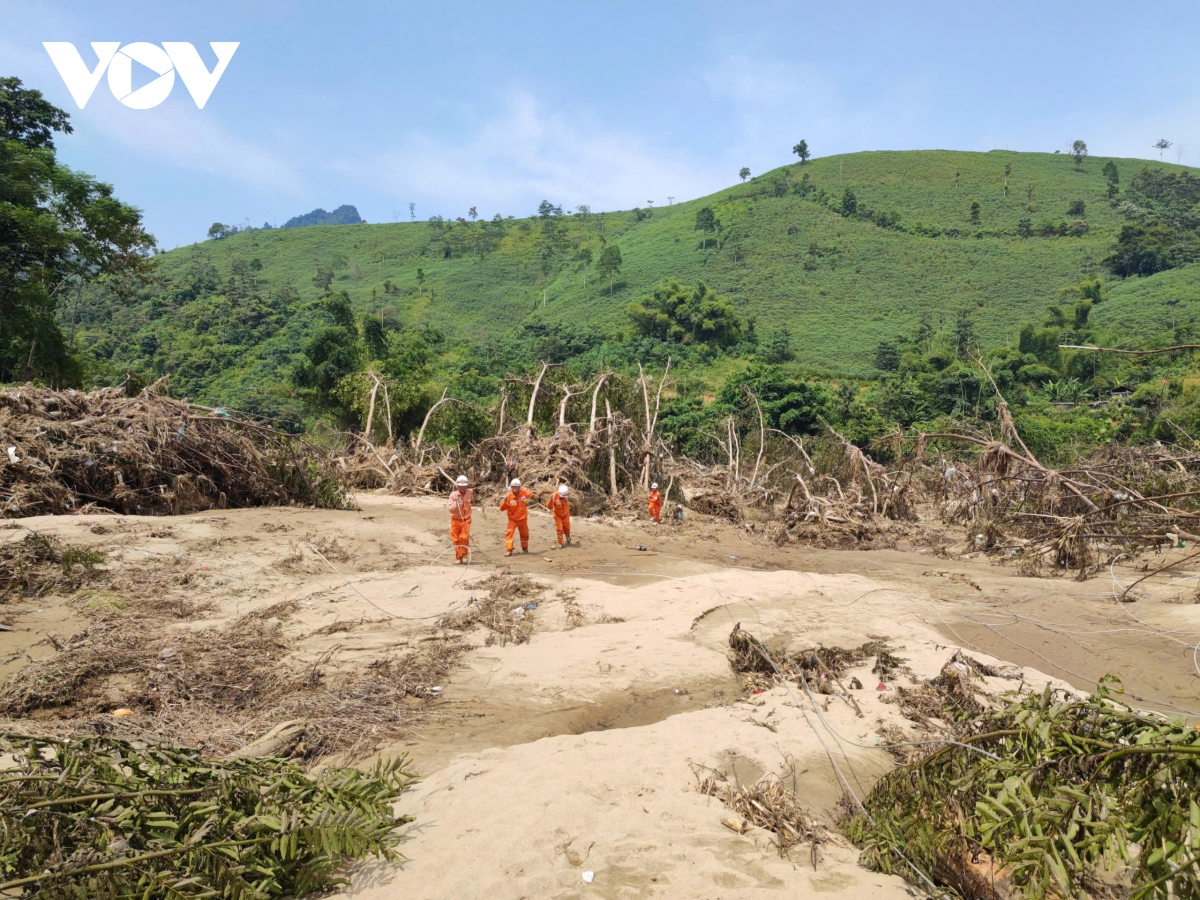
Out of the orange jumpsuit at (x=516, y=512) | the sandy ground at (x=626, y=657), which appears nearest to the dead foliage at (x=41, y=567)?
the sandy ground at (x=626, y=657)

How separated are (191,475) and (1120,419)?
32796 mm

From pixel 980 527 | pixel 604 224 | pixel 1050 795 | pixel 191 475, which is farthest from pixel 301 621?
pixel 604 224

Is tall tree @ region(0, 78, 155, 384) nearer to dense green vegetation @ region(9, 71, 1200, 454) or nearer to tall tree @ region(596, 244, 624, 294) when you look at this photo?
dense green vegetation @ region(9, 71, 1200, 454)

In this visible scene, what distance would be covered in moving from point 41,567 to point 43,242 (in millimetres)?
14983

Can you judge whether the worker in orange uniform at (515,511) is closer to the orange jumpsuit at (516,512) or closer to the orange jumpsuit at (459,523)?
the orange jumpsuit at (516,512)

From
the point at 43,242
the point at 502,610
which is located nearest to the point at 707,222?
the point at 43,242

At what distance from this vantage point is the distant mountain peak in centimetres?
16862

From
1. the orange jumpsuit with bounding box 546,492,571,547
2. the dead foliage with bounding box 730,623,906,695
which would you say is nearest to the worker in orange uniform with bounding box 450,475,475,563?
the orange jumpsuit with bounding box 546,492,571,547

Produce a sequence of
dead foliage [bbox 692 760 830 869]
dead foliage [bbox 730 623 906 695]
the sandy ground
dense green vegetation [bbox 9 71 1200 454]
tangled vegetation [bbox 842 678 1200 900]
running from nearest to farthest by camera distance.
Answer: tangled vegetation [bbox 842 678 1200 900] → the sandy ground → dead foliage [bbox 692 760 830 869] → dead foliage [bbox 730 623 906 695] → dense green vegetation [bbox 9 71 1200 454]

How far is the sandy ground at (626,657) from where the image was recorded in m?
3.19

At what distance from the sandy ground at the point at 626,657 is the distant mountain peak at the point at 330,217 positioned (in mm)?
177345

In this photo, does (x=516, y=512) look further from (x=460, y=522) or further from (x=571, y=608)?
(x=571, y=608)

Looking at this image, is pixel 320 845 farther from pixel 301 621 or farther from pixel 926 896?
pixel 301 621

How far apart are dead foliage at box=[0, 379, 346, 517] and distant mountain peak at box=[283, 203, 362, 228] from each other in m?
173
